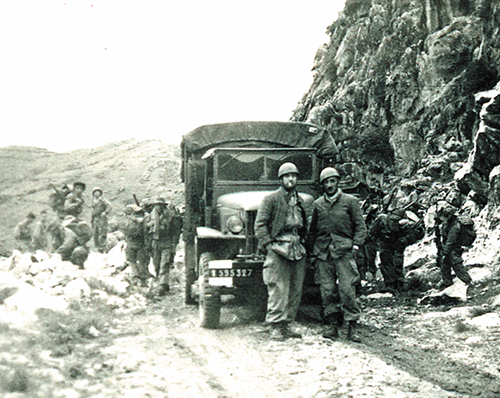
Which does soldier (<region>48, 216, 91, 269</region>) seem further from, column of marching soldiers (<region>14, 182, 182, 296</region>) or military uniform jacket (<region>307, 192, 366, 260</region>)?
military uniform jacket (<region>307, 192, 366, 260</region>)

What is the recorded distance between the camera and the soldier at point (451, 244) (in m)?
8.05

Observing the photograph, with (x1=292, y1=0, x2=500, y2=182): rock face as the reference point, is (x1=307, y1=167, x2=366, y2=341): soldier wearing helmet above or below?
below

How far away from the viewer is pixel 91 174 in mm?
36938

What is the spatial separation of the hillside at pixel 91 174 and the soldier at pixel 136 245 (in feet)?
47.4

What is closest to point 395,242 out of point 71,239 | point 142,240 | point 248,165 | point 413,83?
point 248,165

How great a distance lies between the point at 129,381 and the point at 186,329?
7.43 ft

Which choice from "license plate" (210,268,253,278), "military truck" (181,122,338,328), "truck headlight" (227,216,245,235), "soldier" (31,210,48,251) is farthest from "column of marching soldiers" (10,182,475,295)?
"license plate" (210,268,253,278)

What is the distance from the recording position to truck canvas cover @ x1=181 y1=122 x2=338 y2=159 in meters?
8.29

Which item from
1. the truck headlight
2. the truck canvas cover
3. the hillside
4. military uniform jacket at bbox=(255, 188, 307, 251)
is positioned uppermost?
the truck canvas cover

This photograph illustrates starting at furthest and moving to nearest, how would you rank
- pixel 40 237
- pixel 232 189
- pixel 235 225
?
pixel 40 237 < pixel 232 189 < pixel 235 225

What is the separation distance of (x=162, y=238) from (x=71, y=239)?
236 cm

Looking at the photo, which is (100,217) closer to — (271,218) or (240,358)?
(271,218)

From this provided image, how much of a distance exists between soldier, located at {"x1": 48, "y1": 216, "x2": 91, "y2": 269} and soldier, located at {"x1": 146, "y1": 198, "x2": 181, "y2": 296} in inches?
74.7

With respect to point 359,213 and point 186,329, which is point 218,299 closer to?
point 186,329
